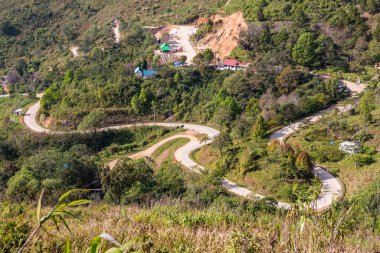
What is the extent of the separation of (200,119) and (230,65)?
6.24 m

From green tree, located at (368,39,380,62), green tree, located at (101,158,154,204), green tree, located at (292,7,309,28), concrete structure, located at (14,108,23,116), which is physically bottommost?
concrete structure, located at (14,108,23,116)

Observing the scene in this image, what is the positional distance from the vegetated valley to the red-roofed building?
0.09m

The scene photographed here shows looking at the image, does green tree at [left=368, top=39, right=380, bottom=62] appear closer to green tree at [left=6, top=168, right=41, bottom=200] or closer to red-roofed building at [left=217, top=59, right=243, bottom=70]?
red-roofed building at [left=217, top=59, right=243, bottom=70]

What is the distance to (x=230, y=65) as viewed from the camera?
3028 cm

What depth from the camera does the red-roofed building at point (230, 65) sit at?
98.9 ft

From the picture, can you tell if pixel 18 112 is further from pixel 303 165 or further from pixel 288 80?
pixel 303 165

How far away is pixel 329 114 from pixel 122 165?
14720 millimetres

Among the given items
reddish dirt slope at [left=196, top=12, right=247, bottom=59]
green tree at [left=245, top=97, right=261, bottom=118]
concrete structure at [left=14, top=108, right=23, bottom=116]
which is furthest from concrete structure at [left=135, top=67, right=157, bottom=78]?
concrete structure at [left=14, top=108, right=23, bottom=116]

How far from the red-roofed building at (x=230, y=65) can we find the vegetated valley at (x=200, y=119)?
9 cm

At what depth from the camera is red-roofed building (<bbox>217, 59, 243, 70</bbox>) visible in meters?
30.2

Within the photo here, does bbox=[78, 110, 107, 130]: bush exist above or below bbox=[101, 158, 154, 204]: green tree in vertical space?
below

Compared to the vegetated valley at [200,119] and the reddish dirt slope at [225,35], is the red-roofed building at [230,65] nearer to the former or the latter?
the vegetated valley at [200,119]

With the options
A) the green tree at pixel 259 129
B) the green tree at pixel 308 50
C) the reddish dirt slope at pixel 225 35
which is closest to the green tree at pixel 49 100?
the reddish dirt slope at pixel 225 35

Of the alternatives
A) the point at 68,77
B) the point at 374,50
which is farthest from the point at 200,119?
the point at 374,50
